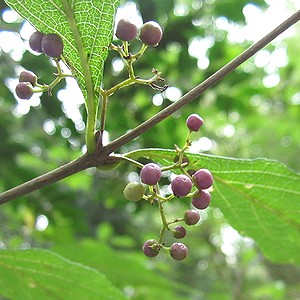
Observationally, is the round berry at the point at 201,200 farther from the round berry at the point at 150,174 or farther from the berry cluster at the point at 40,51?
the berry cluster at the point at 40,51

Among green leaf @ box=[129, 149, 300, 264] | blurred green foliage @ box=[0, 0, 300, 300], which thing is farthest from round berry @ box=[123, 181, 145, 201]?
blurred green foliage @ box=[0, 0, 300, 300]

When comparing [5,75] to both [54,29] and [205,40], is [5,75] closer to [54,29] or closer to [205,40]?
[205,40]

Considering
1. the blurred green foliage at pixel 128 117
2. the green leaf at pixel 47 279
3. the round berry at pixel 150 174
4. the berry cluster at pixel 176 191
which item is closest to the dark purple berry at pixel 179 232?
the berry cluster at pixel 176 191

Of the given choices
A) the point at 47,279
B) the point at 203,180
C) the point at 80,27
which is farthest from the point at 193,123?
the point at 47,279

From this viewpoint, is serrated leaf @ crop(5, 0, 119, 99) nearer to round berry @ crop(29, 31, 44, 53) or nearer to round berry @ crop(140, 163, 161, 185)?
round berry @ crop(29, 31, 44, 53)

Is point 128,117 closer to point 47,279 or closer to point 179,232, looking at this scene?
point 47,279
